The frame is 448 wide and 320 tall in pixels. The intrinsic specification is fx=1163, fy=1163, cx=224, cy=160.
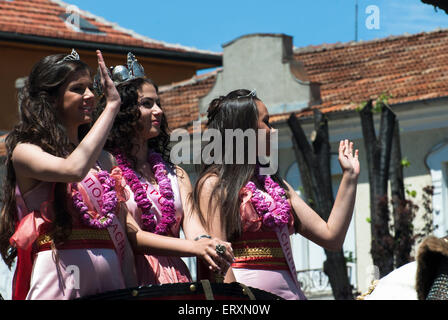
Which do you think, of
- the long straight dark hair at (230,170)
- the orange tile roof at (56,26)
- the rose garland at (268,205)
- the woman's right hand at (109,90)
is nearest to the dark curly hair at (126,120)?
the long straight dark hair at (230,170)

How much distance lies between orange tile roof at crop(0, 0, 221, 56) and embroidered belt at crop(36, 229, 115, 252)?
71.1ft

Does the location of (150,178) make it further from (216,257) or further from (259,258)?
(216,257)

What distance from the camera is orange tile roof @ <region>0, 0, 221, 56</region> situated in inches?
1024

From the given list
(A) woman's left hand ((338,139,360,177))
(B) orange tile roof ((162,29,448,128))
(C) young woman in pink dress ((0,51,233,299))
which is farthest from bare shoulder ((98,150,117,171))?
(B) orange tile roof ((162,29,448,128))

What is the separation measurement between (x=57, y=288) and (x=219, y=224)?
952mm

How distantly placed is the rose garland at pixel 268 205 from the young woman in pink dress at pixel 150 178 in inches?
11.0

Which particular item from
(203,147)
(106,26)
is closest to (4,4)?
(106,26)

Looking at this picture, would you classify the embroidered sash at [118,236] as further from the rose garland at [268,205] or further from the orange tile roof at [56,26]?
the orange tile roof at [56,26]

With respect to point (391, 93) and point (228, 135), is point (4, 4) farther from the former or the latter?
point (228, 135)

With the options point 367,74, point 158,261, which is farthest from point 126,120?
point 367,74

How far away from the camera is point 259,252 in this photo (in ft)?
16.7

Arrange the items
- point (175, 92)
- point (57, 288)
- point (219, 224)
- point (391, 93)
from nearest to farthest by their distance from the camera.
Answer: point (57, 288), point (219, 224), point (391, 93), point (175, 92)

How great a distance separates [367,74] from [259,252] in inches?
660

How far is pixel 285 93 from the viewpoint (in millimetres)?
21438
